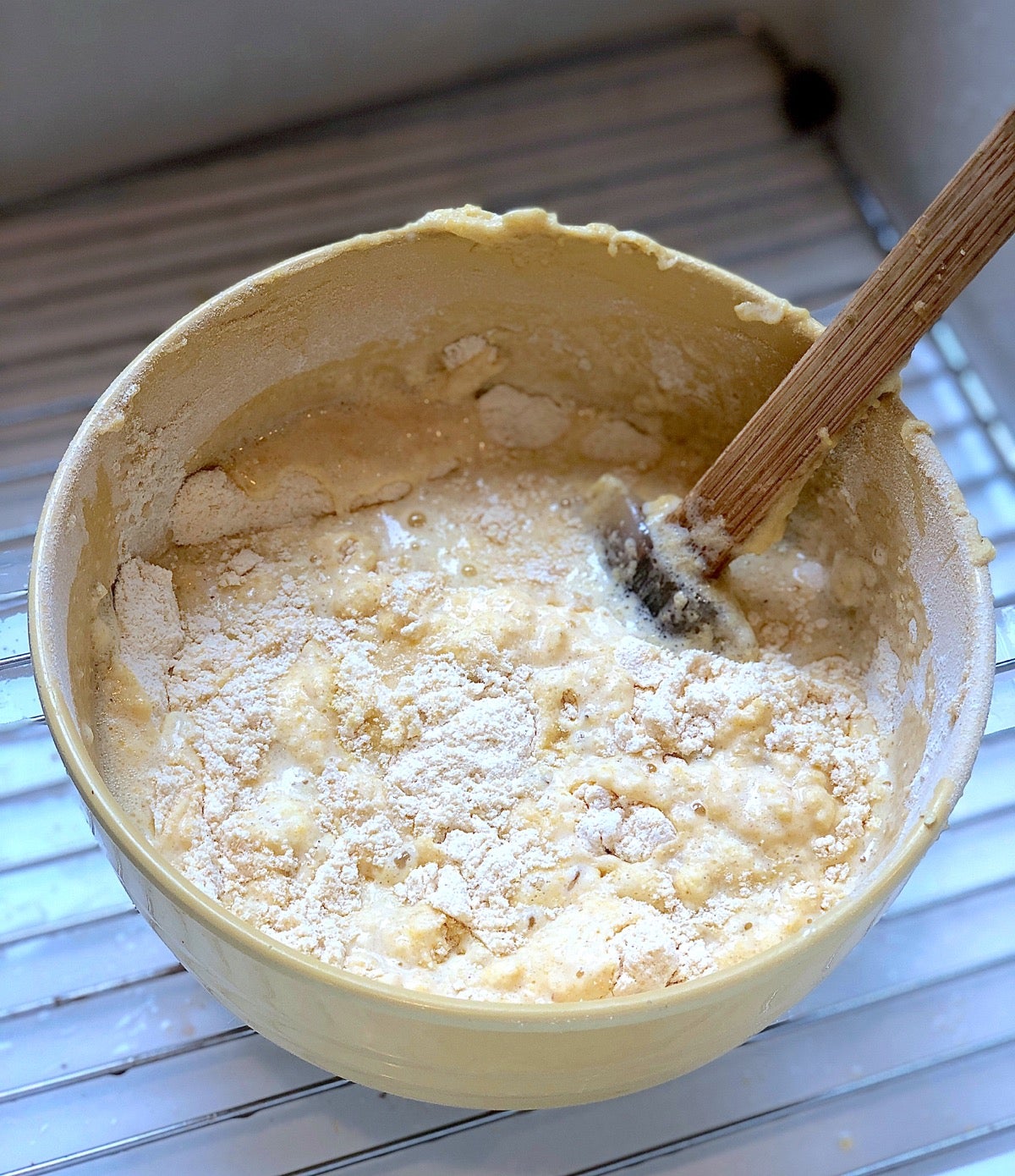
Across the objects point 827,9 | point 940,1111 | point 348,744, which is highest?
point 827,9

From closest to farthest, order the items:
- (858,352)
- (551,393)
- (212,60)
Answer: (858,352) < (551,393) < (212,60)

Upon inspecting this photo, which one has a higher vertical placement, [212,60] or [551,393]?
[212,60]

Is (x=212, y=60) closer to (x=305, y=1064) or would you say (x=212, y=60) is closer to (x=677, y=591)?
(x=677, y=591)

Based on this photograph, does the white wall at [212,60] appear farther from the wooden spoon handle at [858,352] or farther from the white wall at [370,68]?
the wooden spoon handle at [858,352]

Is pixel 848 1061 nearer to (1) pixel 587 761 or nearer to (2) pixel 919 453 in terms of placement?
(1) pixel 587 761

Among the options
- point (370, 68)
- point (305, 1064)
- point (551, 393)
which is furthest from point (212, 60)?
point (305, 1064)

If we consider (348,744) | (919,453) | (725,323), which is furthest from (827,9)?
(348,744)


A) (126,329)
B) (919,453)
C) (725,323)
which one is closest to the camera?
(919,453)
